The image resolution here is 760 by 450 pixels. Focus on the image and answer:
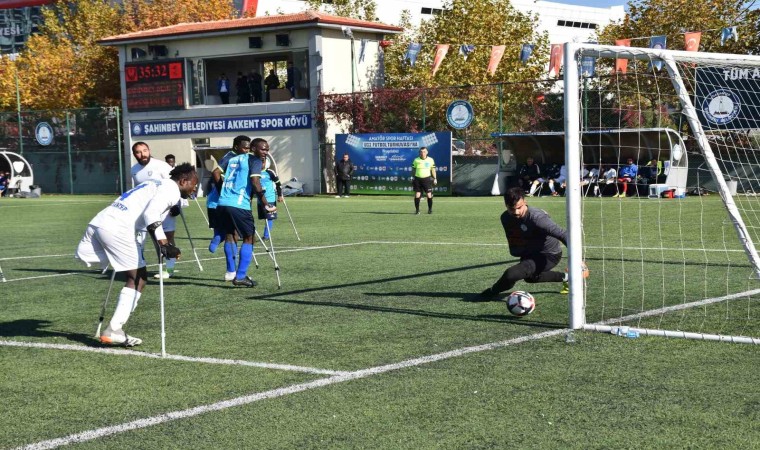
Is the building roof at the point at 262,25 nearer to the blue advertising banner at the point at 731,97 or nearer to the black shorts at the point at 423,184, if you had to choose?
the black shorts at the point at 423,184

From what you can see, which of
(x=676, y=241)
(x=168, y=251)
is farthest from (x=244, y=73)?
(x=168, y=251)

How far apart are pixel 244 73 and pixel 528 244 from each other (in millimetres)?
37563

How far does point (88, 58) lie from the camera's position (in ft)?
173

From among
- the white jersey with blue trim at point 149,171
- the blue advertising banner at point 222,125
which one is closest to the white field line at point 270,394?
the white jersey with blue trim at point 149,171

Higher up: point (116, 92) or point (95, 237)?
point (116, 92)

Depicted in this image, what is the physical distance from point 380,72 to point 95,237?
35.8m

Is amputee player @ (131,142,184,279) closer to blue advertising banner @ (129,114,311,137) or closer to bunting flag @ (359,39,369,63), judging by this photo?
blue advertising banner @ (129,114,311,137)

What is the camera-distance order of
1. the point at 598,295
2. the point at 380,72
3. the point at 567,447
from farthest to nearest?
the point at 380,72 → the point at 598,295 → the point at 567,447

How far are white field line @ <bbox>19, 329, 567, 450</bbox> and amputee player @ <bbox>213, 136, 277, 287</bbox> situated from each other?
4650mm

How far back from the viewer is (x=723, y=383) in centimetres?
620

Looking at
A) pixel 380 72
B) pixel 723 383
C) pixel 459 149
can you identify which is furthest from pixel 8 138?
pixel 723 383

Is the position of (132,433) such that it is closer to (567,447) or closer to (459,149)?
(567,447)

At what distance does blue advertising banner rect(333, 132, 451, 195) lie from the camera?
116 feet

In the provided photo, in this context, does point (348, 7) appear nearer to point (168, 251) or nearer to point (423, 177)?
point (423, 177)
